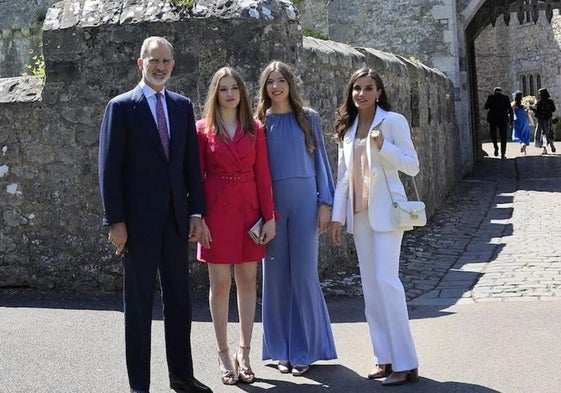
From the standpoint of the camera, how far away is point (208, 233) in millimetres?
5035

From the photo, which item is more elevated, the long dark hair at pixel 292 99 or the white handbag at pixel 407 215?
the long dark hair at pixel 292 99

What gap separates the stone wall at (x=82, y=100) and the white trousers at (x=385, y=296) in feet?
7.89

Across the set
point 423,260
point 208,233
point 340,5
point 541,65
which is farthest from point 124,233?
point 541,65

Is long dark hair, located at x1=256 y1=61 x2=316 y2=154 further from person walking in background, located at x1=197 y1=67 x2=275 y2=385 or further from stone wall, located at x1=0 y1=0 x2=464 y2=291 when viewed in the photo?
stone wall, located at x1=0 y1=0 x2=464 y2=291

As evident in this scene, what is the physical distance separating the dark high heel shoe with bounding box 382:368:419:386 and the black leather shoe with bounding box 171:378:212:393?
0.90 m

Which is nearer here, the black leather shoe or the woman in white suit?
the black leather shoe

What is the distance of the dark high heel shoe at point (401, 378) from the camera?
5.04m

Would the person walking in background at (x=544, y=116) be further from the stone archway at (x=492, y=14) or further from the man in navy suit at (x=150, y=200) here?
the man in navy suit at (x=150, y=200)

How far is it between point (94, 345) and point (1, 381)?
815mm

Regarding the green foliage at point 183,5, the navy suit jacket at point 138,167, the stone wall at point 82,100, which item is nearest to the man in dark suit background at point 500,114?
the stone wall at point 82,100

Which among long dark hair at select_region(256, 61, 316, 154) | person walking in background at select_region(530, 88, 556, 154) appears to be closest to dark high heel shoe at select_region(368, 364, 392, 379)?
long dark hair at select_region(256, 61, 316, 154)

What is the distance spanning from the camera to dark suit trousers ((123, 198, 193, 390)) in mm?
4844

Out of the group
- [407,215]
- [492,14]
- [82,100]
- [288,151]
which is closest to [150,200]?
[288,151]

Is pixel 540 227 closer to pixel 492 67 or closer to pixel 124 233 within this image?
pixel 124 233
